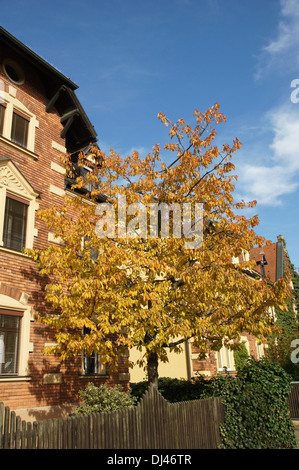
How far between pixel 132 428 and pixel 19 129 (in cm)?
1043

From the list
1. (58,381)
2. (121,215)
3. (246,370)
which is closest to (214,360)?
(246,370)

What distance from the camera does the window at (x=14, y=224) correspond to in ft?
39.7

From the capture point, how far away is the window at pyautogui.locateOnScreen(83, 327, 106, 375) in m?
13.9

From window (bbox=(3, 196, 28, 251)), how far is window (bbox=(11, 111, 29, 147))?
7.05 feet

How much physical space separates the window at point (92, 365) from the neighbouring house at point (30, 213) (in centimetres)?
3

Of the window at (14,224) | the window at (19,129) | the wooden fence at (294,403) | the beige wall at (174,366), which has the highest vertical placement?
the window at (19,129)

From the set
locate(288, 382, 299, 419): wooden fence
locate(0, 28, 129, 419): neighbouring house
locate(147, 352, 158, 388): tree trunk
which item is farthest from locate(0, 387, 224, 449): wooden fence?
locate(288, 382, 299, 419): wooden fence

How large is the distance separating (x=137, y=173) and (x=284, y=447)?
358 inches

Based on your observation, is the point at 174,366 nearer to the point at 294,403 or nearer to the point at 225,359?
the point at 225,359

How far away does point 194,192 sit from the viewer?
12.4 meters

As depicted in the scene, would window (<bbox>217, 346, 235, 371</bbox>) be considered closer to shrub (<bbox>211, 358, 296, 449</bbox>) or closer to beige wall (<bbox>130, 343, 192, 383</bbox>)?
beige wall (<bbox>130, 343, 192, 383</bbox>)

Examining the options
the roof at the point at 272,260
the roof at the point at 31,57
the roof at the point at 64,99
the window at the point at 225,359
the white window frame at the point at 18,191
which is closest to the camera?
the white window frame at the point at 18,191

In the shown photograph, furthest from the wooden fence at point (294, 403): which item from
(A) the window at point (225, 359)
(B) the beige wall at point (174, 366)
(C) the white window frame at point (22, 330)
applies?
(C) the white window frame at point (22, 330)

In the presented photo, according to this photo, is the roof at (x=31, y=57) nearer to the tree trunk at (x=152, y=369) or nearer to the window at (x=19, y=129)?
the window at (x=19, y=129)
